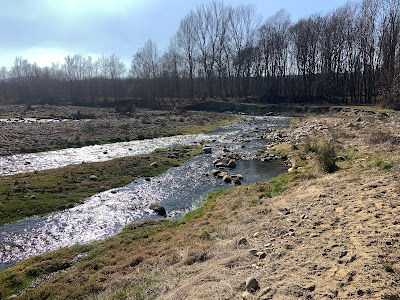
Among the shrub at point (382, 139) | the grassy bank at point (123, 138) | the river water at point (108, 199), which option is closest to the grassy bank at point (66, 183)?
the river water at point (108, 199)

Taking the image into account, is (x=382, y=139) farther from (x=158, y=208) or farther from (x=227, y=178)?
→ (x=158, y=208)

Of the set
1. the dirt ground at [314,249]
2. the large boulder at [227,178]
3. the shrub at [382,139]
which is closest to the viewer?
the dirt ground at [314,249]

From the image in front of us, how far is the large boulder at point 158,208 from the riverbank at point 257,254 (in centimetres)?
137

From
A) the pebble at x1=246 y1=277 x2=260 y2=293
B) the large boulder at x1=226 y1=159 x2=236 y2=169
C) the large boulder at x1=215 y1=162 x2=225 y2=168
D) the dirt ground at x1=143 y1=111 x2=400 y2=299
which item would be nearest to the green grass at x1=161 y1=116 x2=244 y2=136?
the large boulder at x1=215 y1=162 x2=225 y2=168

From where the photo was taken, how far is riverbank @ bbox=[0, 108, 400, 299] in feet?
14.8

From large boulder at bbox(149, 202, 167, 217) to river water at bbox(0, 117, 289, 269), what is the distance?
251mm

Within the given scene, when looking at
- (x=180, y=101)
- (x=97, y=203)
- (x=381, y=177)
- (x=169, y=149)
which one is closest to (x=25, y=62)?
Answer: (x=180, y=101)

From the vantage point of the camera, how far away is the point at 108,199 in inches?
550

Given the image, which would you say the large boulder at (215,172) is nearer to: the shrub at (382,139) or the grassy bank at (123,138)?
the shrub at (382,139)

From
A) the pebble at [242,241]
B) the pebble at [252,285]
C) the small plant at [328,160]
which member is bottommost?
the pebble at [242,241]

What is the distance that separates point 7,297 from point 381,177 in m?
11.8

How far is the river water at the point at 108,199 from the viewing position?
997cm

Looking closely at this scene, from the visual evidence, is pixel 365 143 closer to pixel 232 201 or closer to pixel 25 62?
pixel 232 201

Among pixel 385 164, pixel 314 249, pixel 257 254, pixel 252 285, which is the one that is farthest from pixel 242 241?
pixel 385 164
